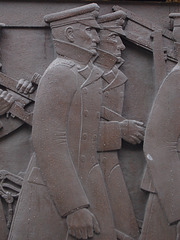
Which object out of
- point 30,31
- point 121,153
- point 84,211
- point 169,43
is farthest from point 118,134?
point 30,31

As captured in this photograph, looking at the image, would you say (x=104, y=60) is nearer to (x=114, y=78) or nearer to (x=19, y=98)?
(x=114, y=78)

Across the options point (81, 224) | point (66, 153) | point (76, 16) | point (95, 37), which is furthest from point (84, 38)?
point (81, 224)

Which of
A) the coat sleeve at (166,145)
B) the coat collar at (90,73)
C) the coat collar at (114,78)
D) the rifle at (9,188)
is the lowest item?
the rifle at (9,188)

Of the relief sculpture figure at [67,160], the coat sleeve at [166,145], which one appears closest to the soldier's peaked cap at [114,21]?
the relief sculpture figure at [67,160]

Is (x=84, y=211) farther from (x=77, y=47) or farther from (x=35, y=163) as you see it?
(x=77, y=47)

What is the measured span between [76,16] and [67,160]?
51.4 inches

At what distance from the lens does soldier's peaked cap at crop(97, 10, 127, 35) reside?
4.08 metres

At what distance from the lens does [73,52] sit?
397cm

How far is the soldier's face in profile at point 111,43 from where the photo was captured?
408 centimetres

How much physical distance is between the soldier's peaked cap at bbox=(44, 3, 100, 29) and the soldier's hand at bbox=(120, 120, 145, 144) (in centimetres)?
94

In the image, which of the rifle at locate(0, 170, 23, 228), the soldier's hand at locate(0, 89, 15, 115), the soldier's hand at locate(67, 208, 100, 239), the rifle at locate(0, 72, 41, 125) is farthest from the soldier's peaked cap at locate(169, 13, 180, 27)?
the rifle at locate(0, 170, 23, 228)

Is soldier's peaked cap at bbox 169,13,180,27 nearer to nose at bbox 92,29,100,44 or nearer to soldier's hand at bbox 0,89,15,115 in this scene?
Result: nose at bbox 92,29,100,44

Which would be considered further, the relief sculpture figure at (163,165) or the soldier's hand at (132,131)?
the soldier's hand at (132,131)

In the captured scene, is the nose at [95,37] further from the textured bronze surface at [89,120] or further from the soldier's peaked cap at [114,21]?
the soldier's peaked cap at [114,21]
